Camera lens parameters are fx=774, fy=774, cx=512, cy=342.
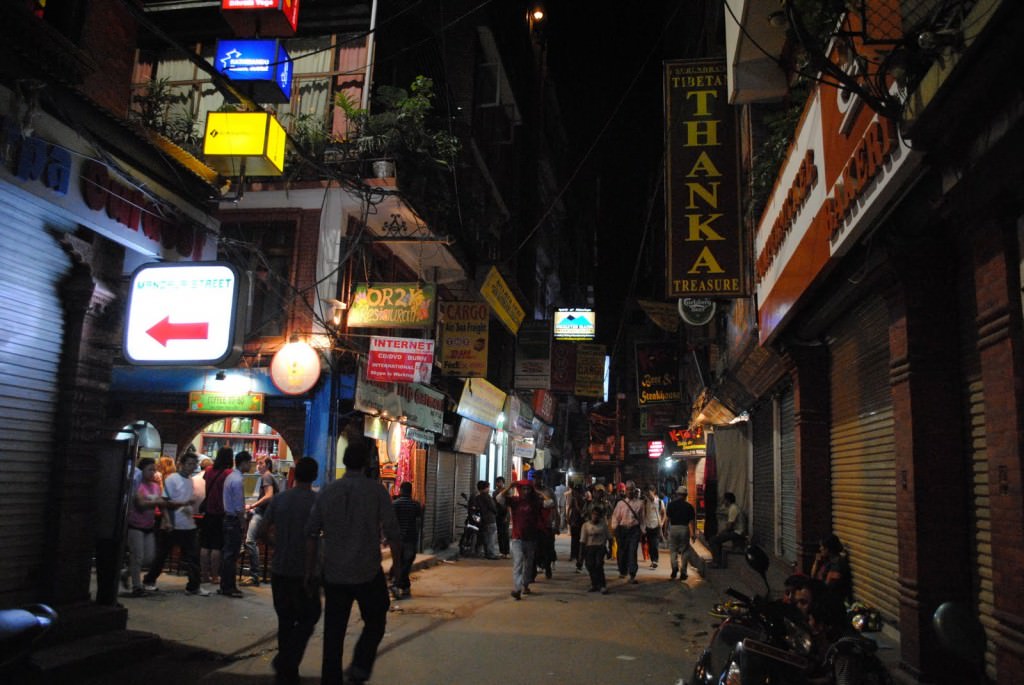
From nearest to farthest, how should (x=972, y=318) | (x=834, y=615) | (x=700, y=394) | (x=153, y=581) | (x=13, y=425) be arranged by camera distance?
(x=834, y=615), (x=972, y=318), (x=13, y=425), (x=153, y=581), (x=700, y=394)

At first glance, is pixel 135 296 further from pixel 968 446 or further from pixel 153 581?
pixel 968 446

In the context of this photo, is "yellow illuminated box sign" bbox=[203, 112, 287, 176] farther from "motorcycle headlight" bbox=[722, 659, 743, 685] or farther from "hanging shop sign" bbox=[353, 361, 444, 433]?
"motorcycle headlight" bbox=[722, 659, 743, 685]

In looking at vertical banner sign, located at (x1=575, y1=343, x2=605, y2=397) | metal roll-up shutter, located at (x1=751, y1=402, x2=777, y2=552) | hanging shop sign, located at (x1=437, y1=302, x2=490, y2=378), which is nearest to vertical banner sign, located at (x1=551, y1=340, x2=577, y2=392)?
vertical banner sign, located at (x1=575, y1=343, x2=605, y2=397)

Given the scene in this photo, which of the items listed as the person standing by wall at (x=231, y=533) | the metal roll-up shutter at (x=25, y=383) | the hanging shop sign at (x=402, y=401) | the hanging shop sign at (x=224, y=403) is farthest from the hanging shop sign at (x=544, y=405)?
the metal roll-up shutter at (x=25, y=383)

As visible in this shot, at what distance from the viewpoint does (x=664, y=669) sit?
800 centimetres

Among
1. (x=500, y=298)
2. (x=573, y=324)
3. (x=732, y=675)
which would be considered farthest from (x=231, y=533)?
(x=573, y=324)

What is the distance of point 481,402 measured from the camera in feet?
80.6

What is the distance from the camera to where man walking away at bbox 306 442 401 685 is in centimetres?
611

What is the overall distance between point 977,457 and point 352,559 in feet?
16.4

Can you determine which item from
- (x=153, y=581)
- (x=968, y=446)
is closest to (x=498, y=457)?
(x=153, y=581)

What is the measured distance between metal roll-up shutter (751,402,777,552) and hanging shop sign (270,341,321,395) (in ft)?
29.1

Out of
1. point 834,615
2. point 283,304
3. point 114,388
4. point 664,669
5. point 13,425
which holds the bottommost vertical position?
point 664,669

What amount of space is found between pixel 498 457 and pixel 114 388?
17.6 m

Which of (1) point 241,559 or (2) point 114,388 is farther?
(2) point 114,388
